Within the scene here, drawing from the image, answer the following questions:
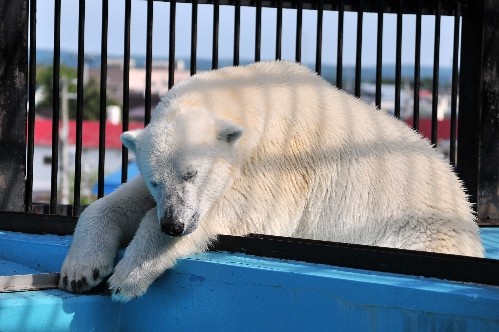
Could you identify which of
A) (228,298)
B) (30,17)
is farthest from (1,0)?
(228,298)

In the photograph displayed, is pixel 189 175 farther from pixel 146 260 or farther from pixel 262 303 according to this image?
pixel 262 303

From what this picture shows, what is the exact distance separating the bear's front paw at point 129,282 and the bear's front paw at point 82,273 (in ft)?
0.29

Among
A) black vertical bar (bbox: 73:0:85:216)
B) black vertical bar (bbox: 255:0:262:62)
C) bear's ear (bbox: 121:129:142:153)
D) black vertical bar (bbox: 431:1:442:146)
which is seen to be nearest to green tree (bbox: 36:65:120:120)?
black vertical bar (bbox: 431:1:442:146)

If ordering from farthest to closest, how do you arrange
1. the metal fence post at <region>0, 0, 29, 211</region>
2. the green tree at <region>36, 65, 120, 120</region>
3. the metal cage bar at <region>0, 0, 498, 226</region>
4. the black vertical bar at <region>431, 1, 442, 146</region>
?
the green tree at <region>36, 65, 120, 120</region> < the black vertical bar at <region>431, 1, 442, 146</region> < the metal cage bar at <region>0, 0, 498, 226</region> < the metal fence post at <region>0, 0, 29, 211</region>

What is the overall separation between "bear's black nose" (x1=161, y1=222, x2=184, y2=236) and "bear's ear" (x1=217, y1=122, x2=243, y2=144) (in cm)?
44

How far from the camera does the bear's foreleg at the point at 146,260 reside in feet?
10.0

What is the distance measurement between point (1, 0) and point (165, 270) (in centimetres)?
190

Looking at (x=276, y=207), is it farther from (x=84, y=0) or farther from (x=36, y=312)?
(x=84, y=0)

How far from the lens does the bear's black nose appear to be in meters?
3.04

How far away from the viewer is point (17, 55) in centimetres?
431

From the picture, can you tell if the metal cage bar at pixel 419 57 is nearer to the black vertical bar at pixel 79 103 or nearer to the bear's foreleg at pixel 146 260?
the black vertical bar at pixel 79 103

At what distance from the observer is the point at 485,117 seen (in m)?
4.96

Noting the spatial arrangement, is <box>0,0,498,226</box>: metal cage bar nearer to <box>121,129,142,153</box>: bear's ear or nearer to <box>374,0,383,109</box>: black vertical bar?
<box>374,0,383,109</box>: black vertical bar

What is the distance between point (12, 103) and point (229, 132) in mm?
1462
